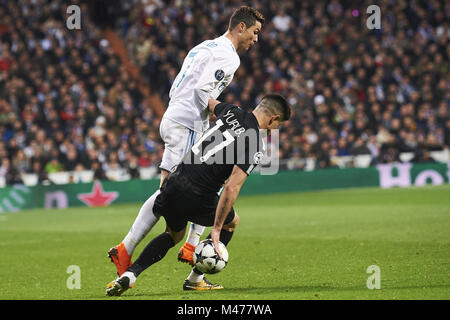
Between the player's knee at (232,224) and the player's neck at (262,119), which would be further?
the player's knee at (232,224)

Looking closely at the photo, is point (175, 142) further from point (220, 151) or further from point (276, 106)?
point (276, 106)

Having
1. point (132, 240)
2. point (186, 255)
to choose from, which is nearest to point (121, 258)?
point (132, 240)

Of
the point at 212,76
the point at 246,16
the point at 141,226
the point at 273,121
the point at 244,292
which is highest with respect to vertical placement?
the point at 246,16

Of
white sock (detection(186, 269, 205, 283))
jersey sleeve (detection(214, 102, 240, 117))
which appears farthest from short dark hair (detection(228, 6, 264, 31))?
white sock (detection(186, 269, 205, 283))

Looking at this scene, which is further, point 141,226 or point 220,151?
point 141,226

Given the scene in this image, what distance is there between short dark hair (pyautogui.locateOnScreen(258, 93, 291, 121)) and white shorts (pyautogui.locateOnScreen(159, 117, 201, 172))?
3.47 feet

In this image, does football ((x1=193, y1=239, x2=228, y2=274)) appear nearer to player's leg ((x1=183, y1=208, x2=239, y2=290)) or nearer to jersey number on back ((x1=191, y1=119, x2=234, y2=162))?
player's leg ((x1=183, y1=208, x2=239, y2=290))

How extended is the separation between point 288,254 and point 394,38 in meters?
17.8

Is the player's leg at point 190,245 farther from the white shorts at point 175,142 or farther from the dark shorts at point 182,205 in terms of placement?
the white shorts at point 175,142

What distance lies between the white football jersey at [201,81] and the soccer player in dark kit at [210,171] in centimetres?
56

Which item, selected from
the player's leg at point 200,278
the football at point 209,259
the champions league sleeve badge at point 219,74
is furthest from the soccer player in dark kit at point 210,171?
the champions league sleeve badge at point 219,74

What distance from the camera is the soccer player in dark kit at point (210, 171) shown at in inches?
266

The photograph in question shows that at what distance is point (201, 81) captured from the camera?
761cm

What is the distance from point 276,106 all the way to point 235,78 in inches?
726
